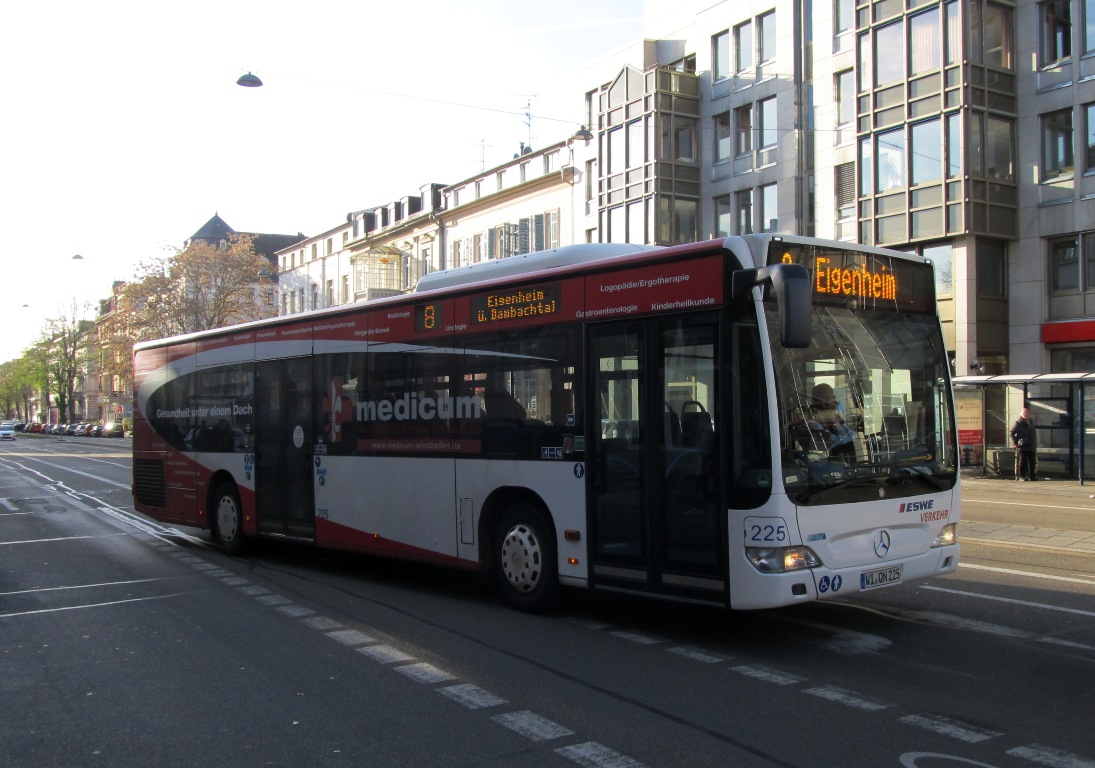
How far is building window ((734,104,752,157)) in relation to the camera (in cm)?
3497

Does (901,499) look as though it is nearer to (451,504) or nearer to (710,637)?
(710,637)

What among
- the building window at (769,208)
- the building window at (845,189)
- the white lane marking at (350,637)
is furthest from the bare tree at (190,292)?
the white lane marking at (350,637)

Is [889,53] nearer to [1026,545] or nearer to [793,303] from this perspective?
[1026,545]

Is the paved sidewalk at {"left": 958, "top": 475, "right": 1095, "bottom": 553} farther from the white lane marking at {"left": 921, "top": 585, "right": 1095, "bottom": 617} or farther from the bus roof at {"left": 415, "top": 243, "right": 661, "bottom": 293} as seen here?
the bus roof at {"left": 415, "top": 243, "right": 661, "bottom": 293}

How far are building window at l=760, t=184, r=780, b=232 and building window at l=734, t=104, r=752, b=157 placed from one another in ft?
5.79

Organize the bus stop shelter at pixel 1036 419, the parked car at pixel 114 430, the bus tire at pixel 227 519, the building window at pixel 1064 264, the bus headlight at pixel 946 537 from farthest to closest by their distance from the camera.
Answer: the parked car at pixel 114 430 < the building window at pixel 1064 264 < the bus stop shelter at pixel 1036 419 < the bus tire at pixel 227 519 < the bus headlight at pixel 946 537

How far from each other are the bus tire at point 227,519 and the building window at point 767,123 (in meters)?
25.3

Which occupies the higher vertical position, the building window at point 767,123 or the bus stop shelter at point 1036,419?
the building window at point 767,123

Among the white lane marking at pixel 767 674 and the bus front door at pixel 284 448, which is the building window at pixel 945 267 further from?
the white lane marking at pixel 767 674

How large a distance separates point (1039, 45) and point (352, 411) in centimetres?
2468

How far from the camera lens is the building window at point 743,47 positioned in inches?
1372

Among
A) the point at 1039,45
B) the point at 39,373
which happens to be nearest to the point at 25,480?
the point at 1039,45

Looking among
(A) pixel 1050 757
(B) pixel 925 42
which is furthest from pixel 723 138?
(A) pixel 1050 757

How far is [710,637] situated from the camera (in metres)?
7.79
